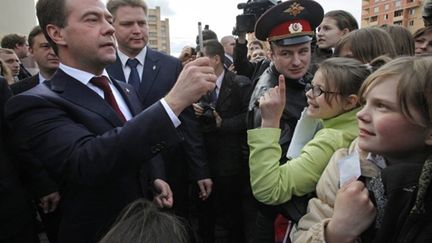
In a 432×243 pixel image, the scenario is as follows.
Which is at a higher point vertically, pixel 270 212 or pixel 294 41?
pixel 294 41

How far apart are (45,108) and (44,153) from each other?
181 mm

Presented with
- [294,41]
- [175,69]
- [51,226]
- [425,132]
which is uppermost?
[294,41]

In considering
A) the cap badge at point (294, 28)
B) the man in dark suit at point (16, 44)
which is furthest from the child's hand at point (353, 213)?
the man in dark suit at point (16, 44)

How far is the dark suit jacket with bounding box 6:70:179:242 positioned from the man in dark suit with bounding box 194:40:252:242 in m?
1.54

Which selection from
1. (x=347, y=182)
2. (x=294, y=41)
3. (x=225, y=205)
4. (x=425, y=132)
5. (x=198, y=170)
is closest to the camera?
(x=425, y=132)

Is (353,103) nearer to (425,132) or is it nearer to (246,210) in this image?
(425,132)

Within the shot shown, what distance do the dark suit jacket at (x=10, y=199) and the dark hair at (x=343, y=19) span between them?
3025 millimetres

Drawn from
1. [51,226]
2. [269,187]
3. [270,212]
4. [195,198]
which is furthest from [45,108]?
[195,198]

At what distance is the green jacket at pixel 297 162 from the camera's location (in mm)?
1460

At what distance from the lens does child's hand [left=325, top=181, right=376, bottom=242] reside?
3.43 ft

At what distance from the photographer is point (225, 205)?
319 cm

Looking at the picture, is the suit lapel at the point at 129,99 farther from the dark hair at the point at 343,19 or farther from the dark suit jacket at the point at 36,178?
the dark hair at the point at 343,19

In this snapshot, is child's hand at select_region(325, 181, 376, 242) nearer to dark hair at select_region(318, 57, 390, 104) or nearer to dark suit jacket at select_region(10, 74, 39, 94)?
dark hair at select_region(318, 57, 390, 104)

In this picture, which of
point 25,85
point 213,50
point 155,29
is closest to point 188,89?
point 213,50
